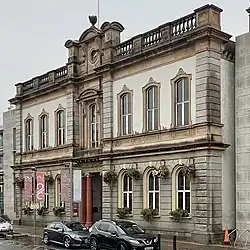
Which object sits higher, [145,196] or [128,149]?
[128,149]

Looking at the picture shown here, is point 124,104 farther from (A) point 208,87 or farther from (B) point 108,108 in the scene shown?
(A) point 208,87

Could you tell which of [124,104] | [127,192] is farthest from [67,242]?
[124,104]

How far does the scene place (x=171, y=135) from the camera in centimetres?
2906

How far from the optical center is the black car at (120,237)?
2238 centimetres

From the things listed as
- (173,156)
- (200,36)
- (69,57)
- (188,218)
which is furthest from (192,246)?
(69,57)

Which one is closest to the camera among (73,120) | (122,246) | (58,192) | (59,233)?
(122,246)

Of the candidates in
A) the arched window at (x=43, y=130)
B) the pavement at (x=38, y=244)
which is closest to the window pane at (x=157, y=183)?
the pavement at (x=38, y=244)

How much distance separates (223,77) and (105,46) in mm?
9848

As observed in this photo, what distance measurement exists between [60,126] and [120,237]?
59.7 feet

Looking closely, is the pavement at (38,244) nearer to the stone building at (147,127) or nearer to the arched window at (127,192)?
the stone building at (147,127)

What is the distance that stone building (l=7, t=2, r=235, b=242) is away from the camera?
27109 mm

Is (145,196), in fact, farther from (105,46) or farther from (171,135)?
(105,46)

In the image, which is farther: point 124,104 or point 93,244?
point 124,104

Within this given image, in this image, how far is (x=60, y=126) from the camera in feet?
131
